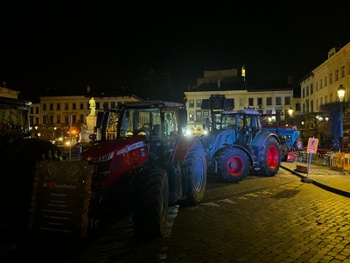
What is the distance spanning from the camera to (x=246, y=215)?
804 centimetres

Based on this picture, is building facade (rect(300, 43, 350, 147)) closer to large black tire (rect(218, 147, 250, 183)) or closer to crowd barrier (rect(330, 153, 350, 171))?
crowd barrier (rect(330, 153, 350, 171))

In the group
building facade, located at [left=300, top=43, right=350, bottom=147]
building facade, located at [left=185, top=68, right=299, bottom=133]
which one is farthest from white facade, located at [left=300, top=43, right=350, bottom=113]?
building facade, located at [left=185, top=68, right=299, bottom=133]

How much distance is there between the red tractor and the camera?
5.98 meters

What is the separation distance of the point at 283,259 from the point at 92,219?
319cm

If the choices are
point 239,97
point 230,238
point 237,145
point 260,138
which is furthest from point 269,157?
point 239,97

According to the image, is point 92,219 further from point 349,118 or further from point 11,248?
point 349,118

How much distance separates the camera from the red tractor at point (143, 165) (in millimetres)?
5984

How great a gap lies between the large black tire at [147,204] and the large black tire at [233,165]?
7230mm

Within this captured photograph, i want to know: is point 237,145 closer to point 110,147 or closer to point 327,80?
point 110,147

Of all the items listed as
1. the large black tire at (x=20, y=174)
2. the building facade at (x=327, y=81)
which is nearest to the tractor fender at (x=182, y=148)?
the large black tire at (x=20, y=174)

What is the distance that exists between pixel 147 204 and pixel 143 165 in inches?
40.1

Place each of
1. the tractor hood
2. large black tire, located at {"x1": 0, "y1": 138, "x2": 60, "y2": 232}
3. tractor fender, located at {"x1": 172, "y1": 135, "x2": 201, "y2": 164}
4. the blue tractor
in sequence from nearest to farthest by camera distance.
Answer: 1. the tractor hood
2. large black tire, located at {"x1": 0, "y1": 138, "x2": 60, "y2": 232}
3. tractor fender, located at {"x1": 172, "y1": 135, "x2": 201, "y2": 164}
4. the blue tractor

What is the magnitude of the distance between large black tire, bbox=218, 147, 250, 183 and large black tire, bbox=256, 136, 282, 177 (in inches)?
54.8

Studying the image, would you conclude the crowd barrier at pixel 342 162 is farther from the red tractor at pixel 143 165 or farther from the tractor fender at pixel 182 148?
the tractor fender at pixel 182 148
